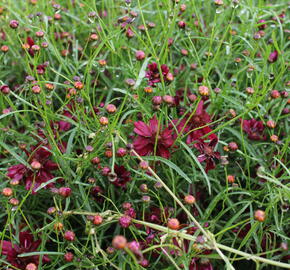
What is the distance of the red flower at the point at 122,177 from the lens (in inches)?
39.5

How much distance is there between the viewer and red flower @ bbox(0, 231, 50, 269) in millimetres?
931

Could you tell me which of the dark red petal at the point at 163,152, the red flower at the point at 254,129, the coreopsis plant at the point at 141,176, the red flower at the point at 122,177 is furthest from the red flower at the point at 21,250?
the red flower at the point at 254,129

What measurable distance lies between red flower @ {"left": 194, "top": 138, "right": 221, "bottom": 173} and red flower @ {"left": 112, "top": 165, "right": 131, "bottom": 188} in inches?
6.4

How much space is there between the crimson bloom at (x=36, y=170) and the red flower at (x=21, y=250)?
0.33 ft

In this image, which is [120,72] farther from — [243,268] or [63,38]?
[243,268]

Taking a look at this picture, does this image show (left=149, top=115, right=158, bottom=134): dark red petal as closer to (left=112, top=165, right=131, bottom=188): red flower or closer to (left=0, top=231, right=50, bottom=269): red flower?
(left=112, top=165, right=131, bottom=188): red flower

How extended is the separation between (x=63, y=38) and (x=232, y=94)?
1.82ft

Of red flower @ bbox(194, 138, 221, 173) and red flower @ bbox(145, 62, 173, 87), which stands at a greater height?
red flower @ bbox(145, 62, 173, 87)

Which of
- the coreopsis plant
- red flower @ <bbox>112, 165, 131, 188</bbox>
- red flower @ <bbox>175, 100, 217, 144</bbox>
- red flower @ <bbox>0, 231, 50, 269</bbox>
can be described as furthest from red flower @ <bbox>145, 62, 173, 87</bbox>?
red flower @ <bbox>0, 231, 50, 269</bbox>

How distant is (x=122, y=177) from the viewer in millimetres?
1011

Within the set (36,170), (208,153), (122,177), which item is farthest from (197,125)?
(36,170)

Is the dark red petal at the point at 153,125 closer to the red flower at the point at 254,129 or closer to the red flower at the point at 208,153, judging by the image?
the red flower at the point at 208,153

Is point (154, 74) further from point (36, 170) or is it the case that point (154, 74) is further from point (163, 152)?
point (36, 170)

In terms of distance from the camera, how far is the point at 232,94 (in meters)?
1.28
